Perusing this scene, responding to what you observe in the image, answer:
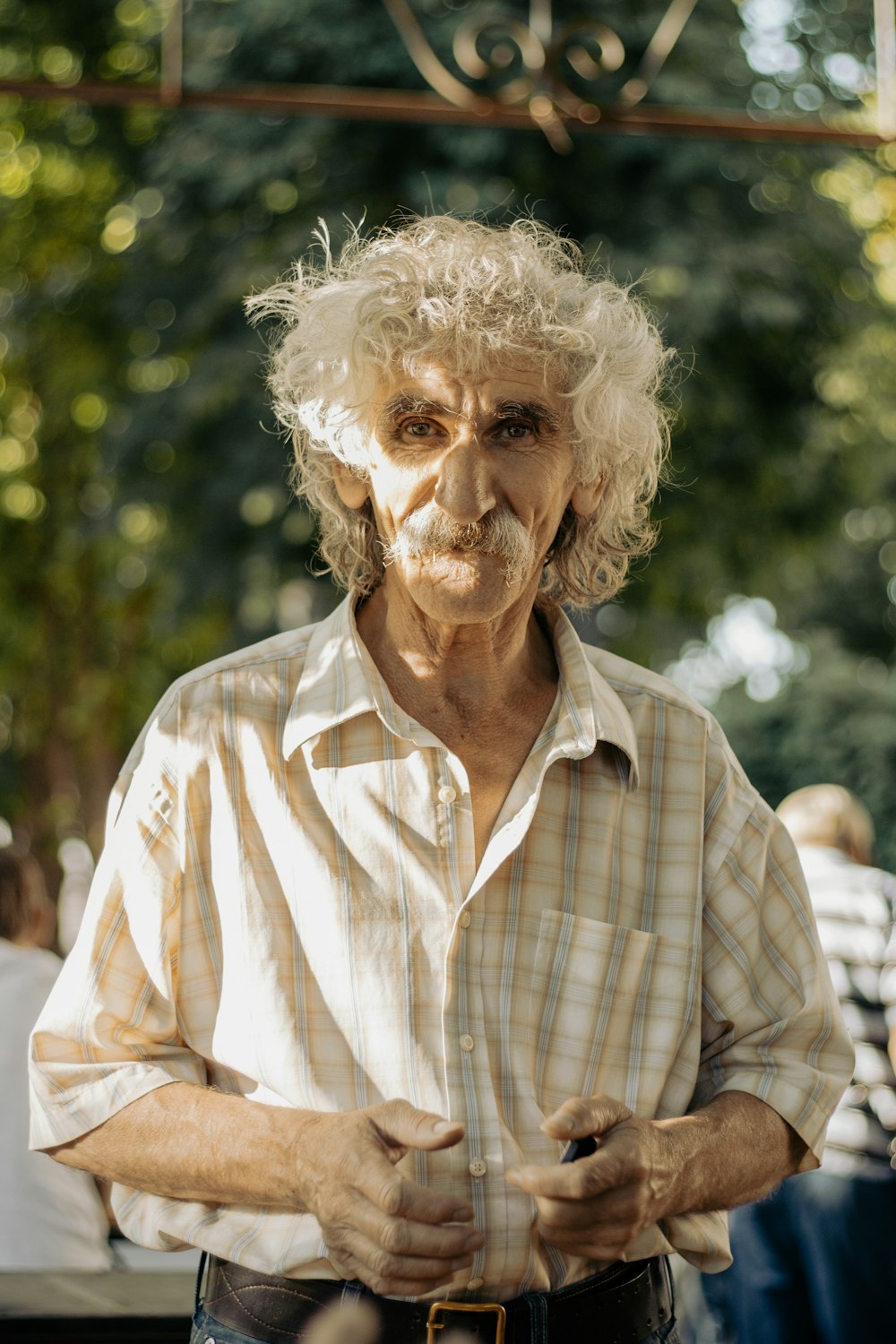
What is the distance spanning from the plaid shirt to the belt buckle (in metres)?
0.03

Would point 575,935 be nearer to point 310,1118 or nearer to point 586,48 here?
point 310,1118

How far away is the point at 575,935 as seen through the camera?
190 centimetres

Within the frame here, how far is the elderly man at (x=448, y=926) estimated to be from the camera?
1.74 metres

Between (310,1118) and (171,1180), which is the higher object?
(310,1118)

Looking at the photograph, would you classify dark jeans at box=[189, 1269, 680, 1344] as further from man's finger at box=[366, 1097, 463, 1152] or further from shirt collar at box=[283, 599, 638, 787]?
shirt collar at box=[283, 599, 638, 787]

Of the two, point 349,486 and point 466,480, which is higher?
point 466,480

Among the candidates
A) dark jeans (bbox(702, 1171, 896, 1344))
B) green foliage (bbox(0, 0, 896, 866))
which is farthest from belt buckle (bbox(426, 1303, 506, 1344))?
green foliage (bbox(0, 0, 896, 866))

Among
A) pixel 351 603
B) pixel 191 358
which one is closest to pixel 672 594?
pixel 191 358

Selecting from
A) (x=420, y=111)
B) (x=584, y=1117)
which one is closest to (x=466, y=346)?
(x=584, y=1117)

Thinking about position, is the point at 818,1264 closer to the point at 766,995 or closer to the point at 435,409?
the point at 766,995

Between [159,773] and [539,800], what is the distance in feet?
1.64

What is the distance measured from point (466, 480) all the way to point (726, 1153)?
92 centimetres

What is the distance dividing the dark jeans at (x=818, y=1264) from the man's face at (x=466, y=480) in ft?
10.5

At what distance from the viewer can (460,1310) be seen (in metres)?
1.73
